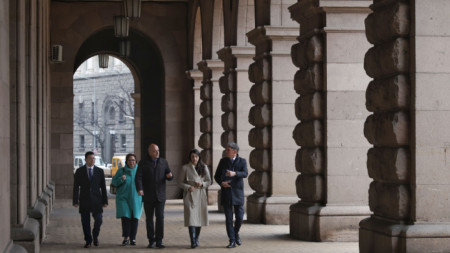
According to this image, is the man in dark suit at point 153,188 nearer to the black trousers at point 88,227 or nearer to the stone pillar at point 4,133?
the black trousers at point 88,227

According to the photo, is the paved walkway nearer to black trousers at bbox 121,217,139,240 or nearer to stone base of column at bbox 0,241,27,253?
black trousers at bbox 121,217,139,240

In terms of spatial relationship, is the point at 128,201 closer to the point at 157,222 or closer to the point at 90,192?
the point at 90,192

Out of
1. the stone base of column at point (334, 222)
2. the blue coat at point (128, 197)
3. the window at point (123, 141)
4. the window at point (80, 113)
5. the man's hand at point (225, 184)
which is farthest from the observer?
the window at point (80, 113)

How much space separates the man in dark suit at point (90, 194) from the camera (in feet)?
47.2

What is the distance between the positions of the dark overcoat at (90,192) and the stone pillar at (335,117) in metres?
3.00

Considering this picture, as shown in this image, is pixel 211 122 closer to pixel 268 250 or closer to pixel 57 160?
pixel 57 160

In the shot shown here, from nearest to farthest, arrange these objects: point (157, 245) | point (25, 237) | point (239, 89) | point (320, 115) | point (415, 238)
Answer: point (415, 238) < point (25, 237) < point (157, 245) < point (320, 115) < point (239, 89)

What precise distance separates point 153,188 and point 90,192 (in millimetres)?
1119

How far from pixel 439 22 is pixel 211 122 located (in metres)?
15.4

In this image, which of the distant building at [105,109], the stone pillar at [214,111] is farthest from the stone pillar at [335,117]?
the distant building at [105,109]

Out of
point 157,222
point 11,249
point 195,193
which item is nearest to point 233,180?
point 195,193

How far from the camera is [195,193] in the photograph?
1395 centimetres

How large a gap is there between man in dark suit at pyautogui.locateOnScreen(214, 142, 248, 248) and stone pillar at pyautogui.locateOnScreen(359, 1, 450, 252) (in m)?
3.88

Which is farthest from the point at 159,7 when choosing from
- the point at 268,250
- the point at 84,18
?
the point at 268,250
